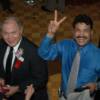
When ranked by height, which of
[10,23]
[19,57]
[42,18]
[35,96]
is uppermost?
[10,23]

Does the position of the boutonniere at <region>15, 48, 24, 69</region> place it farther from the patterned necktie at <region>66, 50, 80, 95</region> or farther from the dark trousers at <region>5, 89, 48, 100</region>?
the patterned necktie at <region>66, 50, 80, 95</region>

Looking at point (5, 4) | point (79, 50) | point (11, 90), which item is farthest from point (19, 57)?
point (5, 4)

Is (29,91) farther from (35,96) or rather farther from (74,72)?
(74,72)

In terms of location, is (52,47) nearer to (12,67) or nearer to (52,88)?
(12,67)

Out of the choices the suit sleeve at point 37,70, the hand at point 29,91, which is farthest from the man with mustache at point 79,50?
the hand at point 29,91

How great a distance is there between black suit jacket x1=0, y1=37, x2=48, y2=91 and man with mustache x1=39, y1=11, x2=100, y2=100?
0.54 feet

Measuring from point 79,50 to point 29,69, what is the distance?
1.48ft

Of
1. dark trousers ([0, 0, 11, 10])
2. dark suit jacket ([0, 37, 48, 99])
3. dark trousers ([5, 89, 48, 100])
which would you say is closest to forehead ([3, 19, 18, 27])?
dark suit jacket ([0, 37, 48, 99])

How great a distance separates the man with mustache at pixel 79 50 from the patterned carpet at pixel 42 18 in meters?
2.17

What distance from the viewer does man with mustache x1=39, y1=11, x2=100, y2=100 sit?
8.36ft

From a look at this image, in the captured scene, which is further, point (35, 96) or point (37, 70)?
point (35, 96)

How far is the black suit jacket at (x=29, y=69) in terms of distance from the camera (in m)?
2.78

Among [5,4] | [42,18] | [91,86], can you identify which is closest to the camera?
[91,86]

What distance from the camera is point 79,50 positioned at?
2613 millimetres
